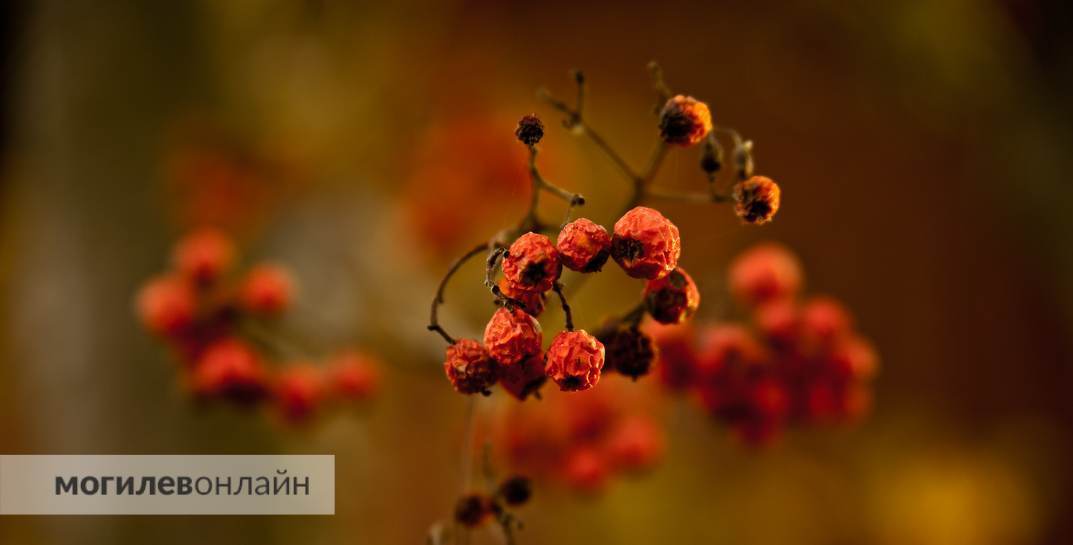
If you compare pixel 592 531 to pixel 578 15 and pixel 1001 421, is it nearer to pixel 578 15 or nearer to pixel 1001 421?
pixel 1001 421

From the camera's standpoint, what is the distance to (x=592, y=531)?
1.37m

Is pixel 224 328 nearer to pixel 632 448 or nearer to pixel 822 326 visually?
pixel 632 448

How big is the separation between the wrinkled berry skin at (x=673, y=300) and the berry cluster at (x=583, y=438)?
357mm

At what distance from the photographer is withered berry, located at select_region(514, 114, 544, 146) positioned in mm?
349

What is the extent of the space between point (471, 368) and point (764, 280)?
362mm

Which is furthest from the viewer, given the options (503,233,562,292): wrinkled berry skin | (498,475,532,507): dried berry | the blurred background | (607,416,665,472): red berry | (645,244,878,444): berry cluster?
the blurred background

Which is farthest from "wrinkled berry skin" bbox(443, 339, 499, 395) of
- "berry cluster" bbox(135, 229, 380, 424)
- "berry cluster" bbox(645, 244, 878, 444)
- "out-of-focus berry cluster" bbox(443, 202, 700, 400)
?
"berry cluster" bbox(135, 229, 380, 424)

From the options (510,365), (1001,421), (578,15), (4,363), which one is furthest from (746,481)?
(4,363)

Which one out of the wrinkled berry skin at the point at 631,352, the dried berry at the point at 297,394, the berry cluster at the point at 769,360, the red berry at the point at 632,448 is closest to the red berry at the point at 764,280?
the berry cluster at the point at 769,360

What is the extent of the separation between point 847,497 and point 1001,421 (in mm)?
307

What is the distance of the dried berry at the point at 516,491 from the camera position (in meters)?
0.46

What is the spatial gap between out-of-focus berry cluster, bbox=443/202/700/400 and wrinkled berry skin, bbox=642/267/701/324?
0.13ft

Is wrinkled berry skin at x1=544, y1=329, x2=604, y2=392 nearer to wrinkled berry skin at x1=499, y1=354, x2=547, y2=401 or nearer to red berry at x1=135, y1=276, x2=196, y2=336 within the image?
wrinkled berry skin at x1=499, y1=354, x2=547, y2=401

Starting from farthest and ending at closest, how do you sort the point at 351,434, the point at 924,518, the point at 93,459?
the point at 924,518
the point at 351,434
the point at 93,459
